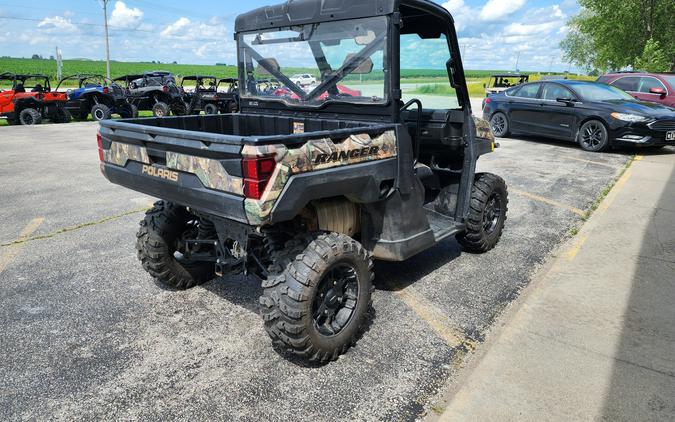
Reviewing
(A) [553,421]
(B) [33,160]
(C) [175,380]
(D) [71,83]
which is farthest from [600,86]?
(D) [71,83]

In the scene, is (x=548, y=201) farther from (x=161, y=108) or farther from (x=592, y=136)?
(x=161, y=108)

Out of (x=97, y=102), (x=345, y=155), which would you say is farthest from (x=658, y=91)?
(x=97, y=102)

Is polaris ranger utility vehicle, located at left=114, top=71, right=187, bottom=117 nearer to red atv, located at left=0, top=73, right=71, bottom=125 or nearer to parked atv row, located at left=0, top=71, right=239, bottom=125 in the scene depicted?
parked atv row, located at left=0, top=71, right=239, bottom=125

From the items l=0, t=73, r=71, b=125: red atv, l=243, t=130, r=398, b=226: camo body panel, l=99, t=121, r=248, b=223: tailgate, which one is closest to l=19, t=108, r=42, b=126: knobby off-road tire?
l=0, t=73, r=71, b=125: red atv

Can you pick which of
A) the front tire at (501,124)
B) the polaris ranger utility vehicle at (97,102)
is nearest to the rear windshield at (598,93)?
the front tire at (501,124)

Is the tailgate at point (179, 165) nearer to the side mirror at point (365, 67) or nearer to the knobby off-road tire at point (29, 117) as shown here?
the side mirror at point (365, 67)

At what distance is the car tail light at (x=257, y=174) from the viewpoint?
2350mm

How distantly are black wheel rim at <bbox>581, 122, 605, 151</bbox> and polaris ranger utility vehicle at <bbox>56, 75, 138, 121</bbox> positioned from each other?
47.6 ft

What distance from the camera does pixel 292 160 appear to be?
2494 millimetres

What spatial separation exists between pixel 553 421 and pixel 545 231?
3426mm

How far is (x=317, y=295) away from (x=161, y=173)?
1196 millimetres

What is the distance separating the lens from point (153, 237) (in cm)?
360

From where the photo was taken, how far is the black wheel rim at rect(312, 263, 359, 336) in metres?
2.90

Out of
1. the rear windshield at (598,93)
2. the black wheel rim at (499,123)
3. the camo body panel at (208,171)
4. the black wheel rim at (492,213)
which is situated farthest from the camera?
the black wheel rim at (499,123)
